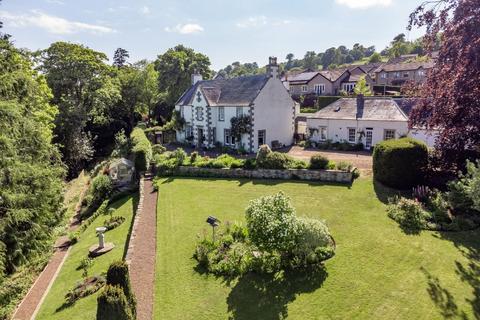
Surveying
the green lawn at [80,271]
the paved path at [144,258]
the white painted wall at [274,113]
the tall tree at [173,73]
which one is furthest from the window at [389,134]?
the tall tree at [173,73]

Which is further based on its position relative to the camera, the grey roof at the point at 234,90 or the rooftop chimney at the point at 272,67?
the grey roof at the point at 234,90

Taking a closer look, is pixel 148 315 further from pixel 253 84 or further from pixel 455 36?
pixel 253 84

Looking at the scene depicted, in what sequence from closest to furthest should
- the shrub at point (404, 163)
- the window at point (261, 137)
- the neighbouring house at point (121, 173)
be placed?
the shrub at point (404, 163)
the neighbouring house at point (121, 173)
the window at point (261, 137)

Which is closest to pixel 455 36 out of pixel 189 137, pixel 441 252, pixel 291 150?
pixel 441 252

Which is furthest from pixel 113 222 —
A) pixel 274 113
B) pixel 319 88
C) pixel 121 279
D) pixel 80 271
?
pixel 319 88

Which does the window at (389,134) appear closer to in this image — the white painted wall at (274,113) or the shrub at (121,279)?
the white painted wall at (274,113)
